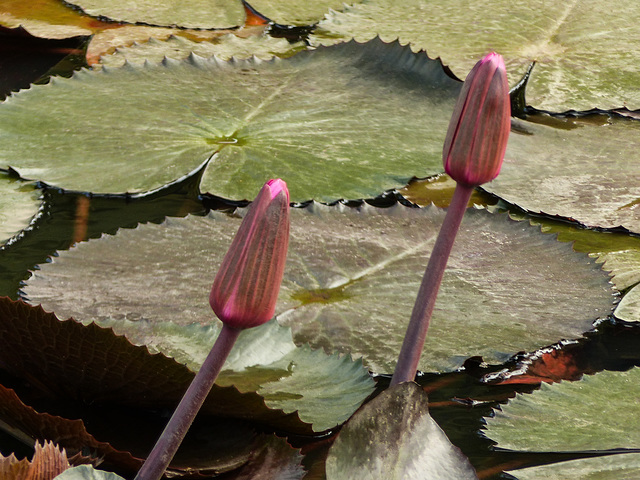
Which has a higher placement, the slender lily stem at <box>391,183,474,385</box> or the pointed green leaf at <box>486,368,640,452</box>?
the slender lily stem at <box>391,183,474,385</box>

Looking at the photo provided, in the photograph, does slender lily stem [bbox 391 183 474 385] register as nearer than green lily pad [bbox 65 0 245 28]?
Yes

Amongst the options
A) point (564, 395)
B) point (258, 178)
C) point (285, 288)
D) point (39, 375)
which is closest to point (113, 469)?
point (39, 375)

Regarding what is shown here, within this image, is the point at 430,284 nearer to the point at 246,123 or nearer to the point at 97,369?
the point at 97,369

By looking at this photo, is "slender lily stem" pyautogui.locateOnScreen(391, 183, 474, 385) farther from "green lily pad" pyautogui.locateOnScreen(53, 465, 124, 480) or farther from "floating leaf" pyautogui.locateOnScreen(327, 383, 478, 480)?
"green lily pad" pyautogui.locateOnScreen(53, 465, 124, 480)

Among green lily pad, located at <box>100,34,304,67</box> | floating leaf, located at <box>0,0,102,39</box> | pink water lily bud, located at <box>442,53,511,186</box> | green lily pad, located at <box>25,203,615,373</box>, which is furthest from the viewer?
floating leaf, located at <box>0,0,102,39</box>

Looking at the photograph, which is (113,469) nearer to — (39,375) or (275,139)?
(39,375)

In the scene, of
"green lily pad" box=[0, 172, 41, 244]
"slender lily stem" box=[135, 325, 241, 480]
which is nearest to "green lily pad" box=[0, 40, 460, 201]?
"green lily pad" box=[0, 172, 41, 244]

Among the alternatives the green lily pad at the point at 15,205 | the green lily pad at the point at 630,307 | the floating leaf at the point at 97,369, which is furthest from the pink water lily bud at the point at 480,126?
the green lily pad at the point at 15,205

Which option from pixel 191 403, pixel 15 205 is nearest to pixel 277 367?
pixel 191 403
